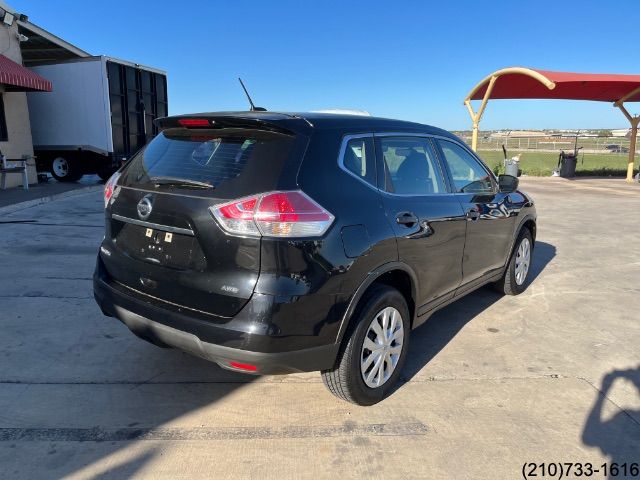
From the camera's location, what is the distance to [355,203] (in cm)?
278

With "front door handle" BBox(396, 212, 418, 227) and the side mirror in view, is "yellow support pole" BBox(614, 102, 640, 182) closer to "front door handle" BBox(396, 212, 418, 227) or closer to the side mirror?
the side mirror

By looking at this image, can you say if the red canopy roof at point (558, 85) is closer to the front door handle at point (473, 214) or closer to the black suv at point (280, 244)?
the front door handle at point (473, 214)

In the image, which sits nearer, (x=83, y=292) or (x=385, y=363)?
(x=385, y=363)

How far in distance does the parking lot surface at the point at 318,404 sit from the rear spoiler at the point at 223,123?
1710mm

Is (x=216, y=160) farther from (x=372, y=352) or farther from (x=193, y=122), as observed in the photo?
(x=372, y=352)

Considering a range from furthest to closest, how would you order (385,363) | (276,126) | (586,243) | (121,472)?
(586,243), (385,363), (276,126), (121,472)

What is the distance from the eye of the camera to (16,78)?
37.0ft

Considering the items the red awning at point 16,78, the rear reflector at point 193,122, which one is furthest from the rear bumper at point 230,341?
the red awning at point 16,78

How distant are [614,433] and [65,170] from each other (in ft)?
52.3

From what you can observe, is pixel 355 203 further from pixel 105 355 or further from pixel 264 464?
pixel 105 355

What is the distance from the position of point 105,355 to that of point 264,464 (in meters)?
1.75

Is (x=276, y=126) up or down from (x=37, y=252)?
up

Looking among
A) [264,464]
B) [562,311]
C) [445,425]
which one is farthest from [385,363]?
[562,311]

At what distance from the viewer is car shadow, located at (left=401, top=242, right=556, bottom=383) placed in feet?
12.3
